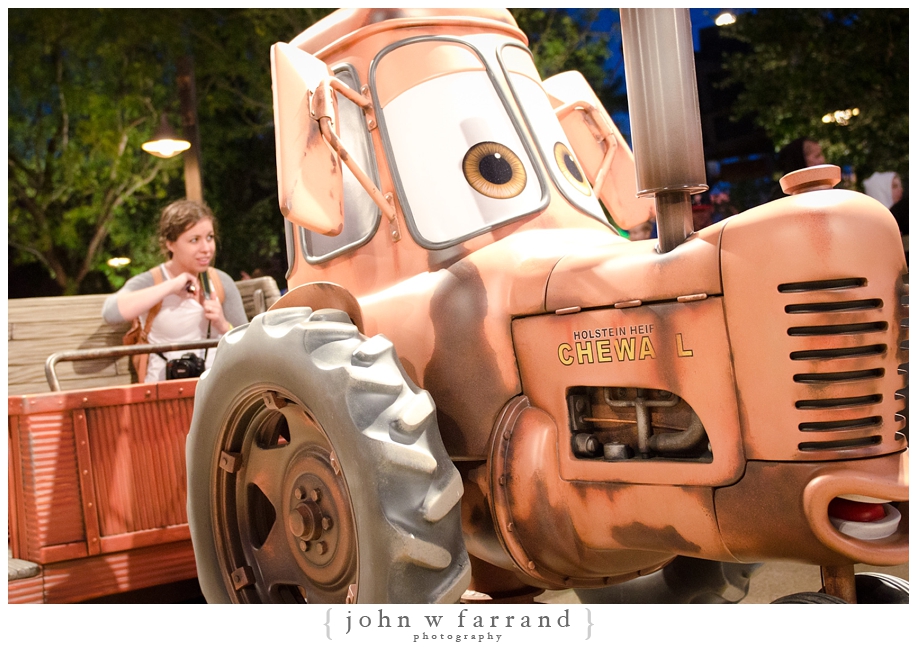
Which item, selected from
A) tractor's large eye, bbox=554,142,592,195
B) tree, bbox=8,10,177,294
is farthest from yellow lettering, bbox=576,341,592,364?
tree, bbox=8,10,177,294

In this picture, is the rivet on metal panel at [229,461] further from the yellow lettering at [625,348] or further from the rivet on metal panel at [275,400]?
the yellow lettering at [625,348]

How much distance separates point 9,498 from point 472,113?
191 cm

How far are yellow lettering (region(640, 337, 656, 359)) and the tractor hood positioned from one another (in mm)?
83

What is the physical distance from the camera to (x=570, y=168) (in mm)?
2643

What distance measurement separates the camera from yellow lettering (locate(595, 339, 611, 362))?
1.96m

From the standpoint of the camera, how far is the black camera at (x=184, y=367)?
336 cm

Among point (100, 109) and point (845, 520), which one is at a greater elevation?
point (100, 109)

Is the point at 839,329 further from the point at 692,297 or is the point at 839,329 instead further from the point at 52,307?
the point at 52,307

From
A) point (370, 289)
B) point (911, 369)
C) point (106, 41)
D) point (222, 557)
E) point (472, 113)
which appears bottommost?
point (222, 557)

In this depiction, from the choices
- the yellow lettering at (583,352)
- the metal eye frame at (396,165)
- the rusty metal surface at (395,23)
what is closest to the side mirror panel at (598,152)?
the rusty metal surface at (395,23)

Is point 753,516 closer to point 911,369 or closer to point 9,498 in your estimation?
point 911,369

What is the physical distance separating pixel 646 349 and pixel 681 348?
0.08 meters
